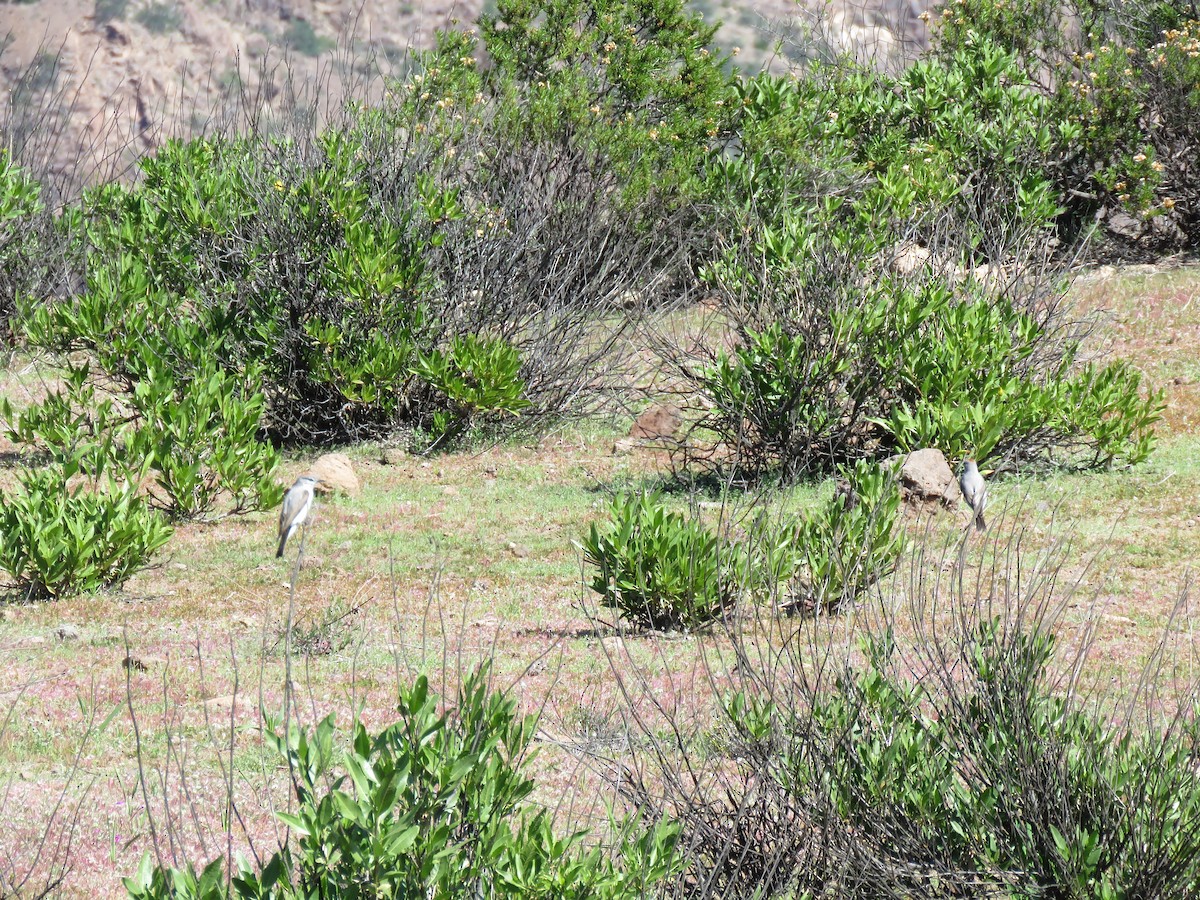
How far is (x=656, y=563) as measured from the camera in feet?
22.1

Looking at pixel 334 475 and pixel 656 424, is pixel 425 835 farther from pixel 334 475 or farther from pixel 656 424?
pixel 656 424

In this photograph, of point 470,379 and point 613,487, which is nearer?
point 613,487

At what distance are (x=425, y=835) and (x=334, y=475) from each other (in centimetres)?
774

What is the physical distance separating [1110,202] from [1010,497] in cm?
870

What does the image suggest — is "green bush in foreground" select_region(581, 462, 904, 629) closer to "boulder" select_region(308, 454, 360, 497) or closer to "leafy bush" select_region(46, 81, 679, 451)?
"boulder" select_region(308, 454, 360, 497)

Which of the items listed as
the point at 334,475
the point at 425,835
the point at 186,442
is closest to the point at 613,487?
the point at 334,475

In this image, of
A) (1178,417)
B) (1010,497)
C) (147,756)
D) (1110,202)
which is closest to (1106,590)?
(1010,497)

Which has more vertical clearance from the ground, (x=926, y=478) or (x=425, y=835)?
(x=425, y=835)

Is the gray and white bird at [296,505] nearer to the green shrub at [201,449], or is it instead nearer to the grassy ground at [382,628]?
the grassy ground at [382,628]

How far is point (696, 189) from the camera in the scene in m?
15.8

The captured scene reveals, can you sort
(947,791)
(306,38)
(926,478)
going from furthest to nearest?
1. (306,38)
2. (926,478)
3. (947,791)

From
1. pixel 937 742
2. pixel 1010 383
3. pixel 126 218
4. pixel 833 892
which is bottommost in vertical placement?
pixel 126 218

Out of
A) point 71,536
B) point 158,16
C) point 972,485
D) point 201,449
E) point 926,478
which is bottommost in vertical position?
point 158,16

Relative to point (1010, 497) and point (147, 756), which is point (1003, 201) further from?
point (147, 756)
